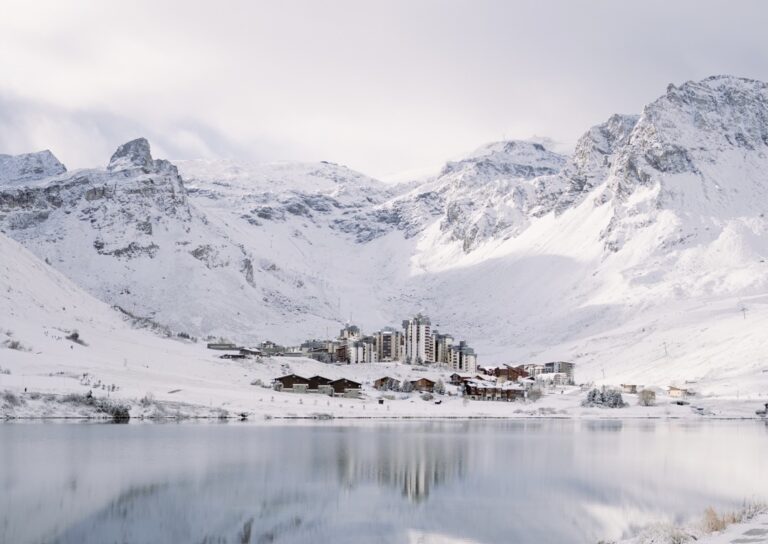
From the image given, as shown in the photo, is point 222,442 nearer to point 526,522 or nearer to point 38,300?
point 526,522

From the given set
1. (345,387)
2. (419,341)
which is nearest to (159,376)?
(345,387)

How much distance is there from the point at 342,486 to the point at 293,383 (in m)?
77.2

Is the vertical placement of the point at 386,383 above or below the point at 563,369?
below

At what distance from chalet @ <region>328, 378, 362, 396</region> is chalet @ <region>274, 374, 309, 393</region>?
179 inches

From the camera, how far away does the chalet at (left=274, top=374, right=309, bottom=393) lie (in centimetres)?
10939

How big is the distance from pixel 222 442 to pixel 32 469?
54.3 feet

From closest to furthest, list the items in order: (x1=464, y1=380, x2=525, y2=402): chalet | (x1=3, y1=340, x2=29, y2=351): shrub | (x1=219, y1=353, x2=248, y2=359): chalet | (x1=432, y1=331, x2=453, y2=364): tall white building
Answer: (x1=3, y1=340, x2=29, y2=351): shrub → (x1=219, y1=353, x2=248, y2=359): chalet → (x1=464, y1=380, x2=525, y2=402): chalet → (x1=432, y1=331, x2=453, y2=364): tall white building

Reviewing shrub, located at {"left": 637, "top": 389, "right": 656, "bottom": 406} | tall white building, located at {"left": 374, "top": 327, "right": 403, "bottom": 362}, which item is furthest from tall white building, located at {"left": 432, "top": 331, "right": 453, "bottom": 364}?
shrub, located at {"left": 637, "top": 389, "right": 656, "bottom": 406}

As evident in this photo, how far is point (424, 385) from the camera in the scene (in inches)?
4938

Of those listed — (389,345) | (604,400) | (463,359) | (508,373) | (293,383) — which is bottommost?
(604,400)

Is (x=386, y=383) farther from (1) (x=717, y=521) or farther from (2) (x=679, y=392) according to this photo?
(1) (x=717, y=521)

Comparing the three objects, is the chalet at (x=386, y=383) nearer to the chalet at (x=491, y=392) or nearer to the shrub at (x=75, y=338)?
the chalet at (x=491, y=392)

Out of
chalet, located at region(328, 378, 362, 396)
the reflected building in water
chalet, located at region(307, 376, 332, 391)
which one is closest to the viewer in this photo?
the reflected building in water

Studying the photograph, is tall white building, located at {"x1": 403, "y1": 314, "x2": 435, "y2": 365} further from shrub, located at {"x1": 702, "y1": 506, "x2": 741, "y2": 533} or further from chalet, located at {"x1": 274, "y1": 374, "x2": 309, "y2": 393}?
shrub, located at {"x1": 702, "y1": 506, "x2": 741, "y2": 533}
